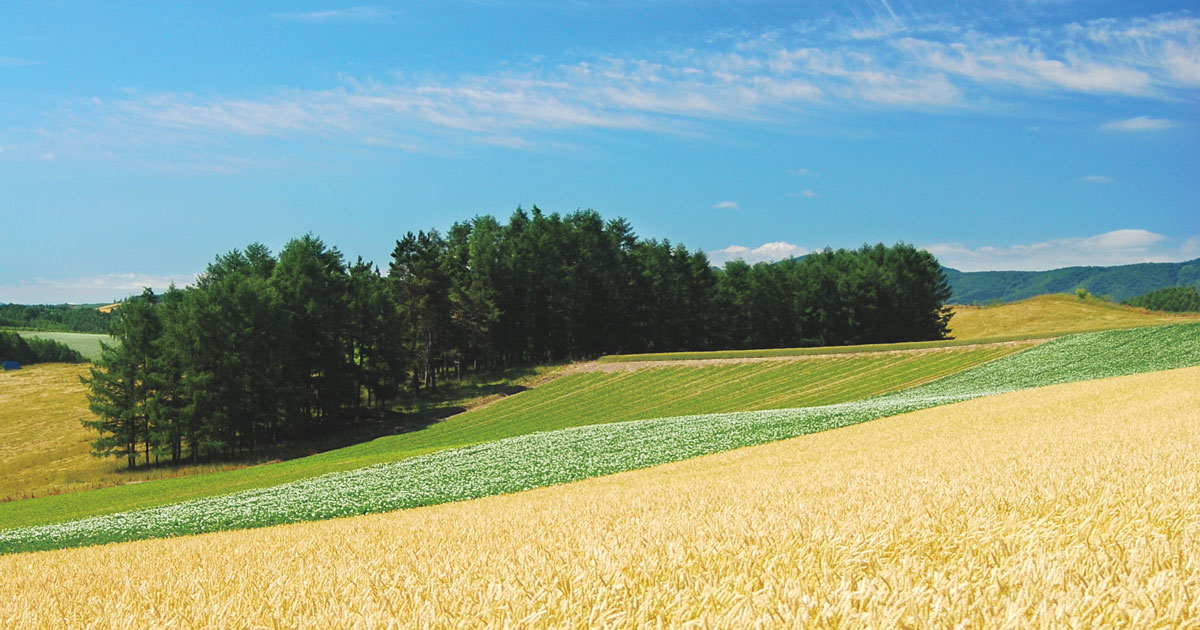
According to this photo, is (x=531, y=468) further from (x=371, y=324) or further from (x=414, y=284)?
(x=414, y=284)

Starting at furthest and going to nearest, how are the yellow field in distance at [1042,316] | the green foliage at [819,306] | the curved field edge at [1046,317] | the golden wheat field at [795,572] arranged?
the green foliage at [819,306], the yellow field in distance at [1042,316], the curved field edge at [1046,317], the golden wheat field at [795,572]

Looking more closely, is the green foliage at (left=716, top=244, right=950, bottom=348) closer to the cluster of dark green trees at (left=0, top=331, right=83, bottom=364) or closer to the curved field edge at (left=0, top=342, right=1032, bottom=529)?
the curved field edge at (left=0, top=342, right=1032, bottom=529)

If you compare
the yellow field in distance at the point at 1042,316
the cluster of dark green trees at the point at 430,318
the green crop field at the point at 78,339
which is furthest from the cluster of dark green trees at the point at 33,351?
the yellow field in distance at the point at 1042,316

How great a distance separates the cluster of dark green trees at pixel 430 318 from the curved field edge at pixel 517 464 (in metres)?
30.8

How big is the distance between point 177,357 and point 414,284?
2813 cm

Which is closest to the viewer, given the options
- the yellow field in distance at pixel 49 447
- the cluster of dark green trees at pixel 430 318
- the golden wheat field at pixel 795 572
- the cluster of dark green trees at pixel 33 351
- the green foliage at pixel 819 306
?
the golden wheat field at pixel 795 572

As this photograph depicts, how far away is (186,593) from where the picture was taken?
4.82m

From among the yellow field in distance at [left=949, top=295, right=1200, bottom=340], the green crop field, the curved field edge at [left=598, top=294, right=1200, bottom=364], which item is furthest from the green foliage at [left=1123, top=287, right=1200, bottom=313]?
the green crop field

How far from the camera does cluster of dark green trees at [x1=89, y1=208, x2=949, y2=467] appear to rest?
60750 mm

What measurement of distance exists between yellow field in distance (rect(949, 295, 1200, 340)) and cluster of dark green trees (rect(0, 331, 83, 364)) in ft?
489

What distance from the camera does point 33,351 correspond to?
425 feet

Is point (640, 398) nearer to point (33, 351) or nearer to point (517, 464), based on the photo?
point (517, 464)

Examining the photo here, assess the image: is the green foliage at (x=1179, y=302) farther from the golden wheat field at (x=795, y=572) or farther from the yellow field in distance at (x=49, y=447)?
the golden wheat field at (x=795, y=572)

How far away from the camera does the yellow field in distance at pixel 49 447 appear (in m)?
53.7
